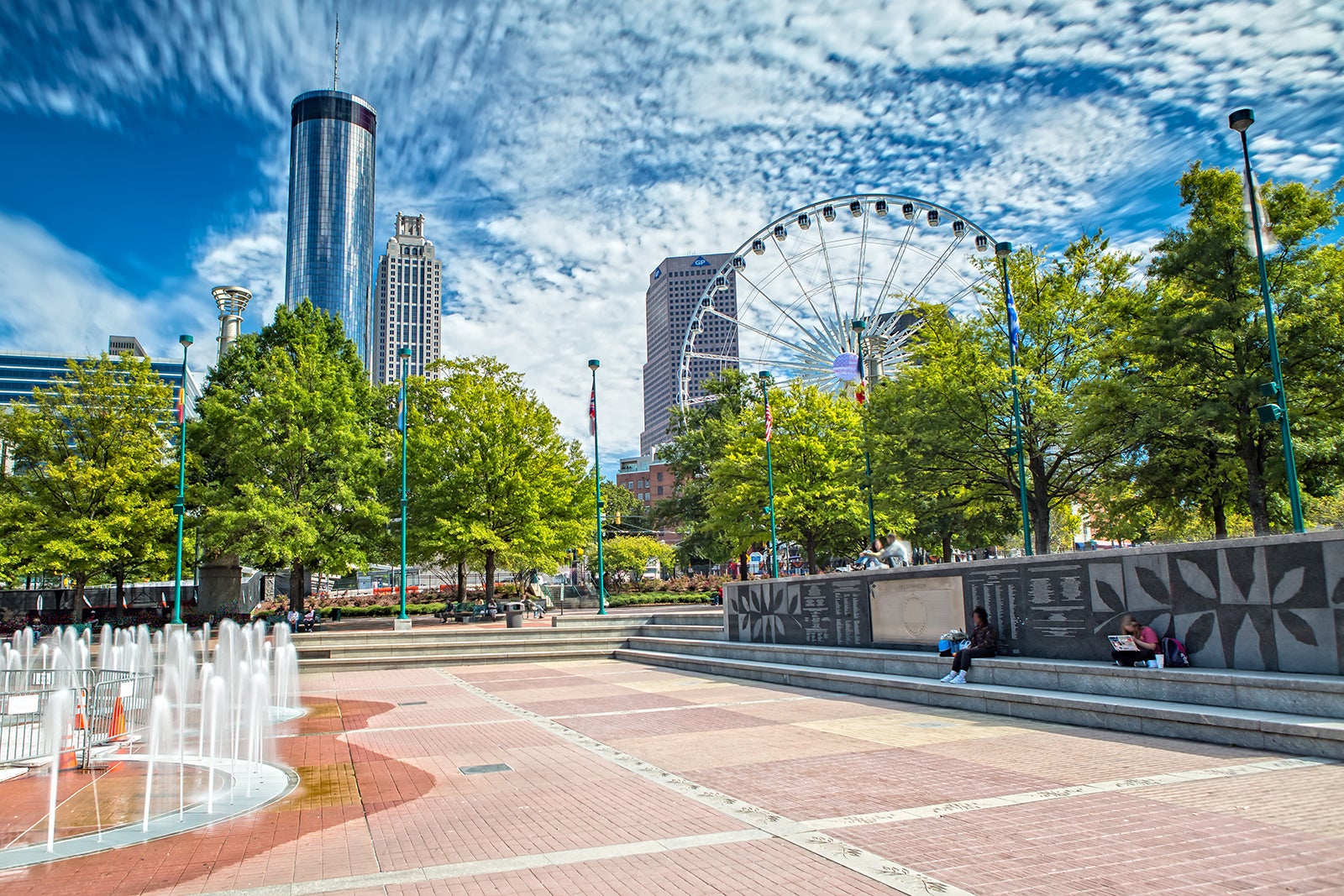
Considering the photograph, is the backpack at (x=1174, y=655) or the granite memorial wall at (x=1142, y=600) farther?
the backpack at (x=1174, y=655)

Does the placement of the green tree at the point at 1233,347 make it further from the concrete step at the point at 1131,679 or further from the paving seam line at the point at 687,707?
the paving seam line at the point at 687,707

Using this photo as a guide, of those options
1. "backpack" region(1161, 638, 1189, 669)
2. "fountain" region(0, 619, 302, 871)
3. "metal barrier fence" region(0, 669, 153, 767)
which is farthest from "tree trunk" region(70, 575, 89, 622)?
"backpack" region(1161, 638, 1189, 669)

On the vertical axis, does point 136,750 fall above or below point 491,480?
below

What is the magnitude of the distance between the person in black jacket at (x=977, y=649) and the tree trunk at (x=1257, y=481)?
11799mm

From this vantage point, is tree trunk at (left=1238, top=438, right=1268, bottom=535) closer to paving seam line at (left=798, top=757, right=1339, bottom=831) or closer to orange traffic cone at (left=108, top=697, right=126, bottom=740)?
paving seam line at (left=798, top=757, right=1339, bottom=831)

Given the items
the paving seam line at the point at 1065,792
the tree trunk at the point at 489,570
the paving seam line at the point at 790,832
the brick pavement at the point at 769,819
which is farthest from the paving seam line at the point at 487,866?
the tree trunk at the point at 489,570

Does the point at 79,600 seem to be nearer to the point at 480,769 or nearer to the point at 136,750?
the point at 136,750

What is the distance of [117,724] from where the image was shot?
1219cm

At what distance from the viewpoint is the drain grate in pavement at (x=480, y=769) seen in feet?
32.0

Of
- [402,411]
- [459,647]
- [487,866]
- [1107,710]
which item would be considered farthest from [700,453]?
[487,866]

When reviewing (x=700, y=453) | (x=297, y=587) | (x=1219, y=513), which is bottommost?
(x=297, y=587)

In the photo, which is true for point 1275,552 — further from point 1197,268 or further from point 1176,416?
point 1197,268

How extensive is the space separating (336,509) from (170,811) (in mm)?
30029

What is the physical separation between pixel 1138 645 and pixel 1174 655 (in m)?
0.43
